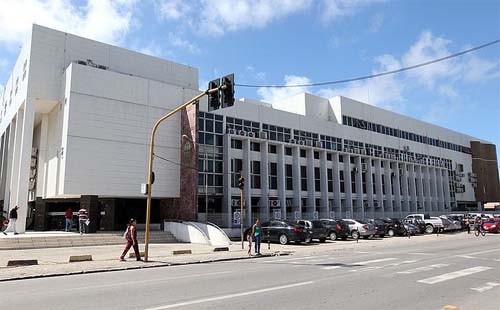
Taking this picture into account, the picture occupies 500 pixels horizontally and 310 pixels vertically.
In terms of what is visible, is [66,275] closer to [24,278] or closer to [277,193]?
[24,278]

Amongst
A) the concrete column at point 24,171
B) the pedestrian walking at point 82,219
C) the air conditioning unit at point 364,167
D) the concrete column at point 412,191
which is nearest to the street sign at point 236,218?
the pedestrian walking at point 82,219

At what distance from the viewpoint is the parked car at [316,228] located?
2631 cm

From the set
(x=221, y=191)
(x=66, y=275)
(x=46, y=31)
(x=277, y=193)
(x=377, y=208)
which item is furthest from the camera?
(x=377, y=208)

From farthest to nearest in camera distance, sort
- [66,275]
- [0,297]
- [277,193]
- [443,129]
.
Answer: [443,129]
[277,193]
[66,275]
[0,297]

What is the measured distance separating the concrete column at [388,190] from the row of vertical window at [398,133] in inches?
189

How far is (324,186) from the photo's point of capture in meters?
41.8

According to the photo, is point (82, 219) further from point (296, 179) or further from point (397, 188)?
point (397, 188)

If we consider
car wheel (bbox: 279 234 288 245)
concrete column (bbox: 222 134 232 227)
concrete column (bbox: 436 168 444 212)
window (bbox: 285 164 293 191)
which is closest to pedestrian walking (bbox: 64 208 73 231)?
concrete column (bbox: 222 134 232 227)

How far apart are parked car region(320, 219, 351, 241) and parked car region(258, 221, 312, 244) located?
121 inches

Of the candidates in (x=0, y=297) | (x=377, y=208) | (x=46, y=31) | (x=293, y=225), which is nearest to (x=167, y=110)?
(x=46, y=31)

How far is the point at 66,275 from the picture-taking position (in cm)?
1287

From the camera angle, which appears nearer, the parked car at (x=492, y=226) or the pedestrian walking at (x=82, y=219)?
the pedestrian walking at (x=82, y=219)

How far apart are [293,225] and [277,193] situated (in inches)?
493

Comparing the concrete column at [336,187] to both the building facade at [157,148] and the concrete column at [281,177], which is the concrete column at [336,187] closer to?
the building facade at [157,148]
